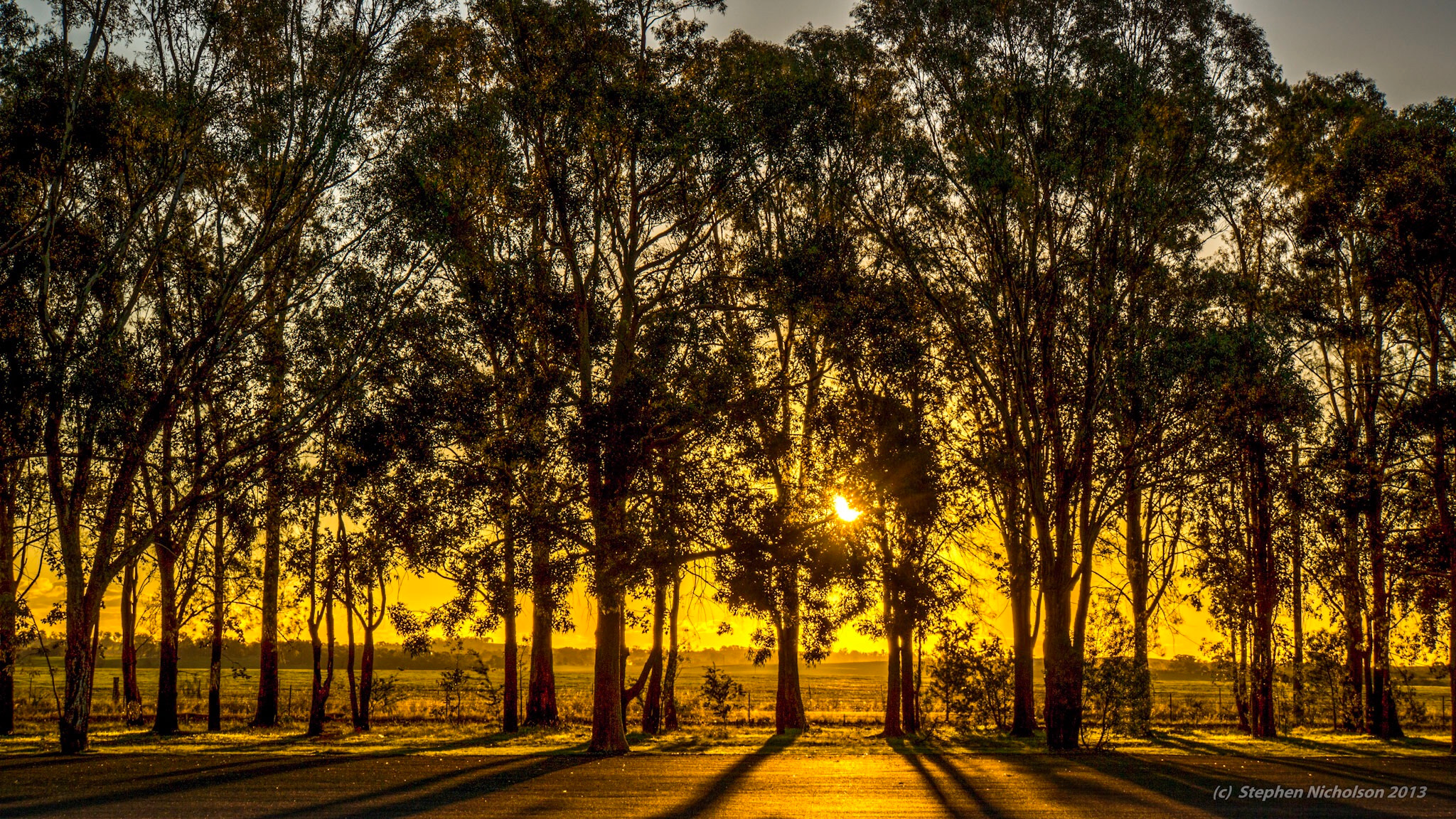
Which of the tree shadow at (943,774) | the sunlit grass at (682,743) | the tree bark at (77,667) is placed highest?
the tree bark at (77,667)

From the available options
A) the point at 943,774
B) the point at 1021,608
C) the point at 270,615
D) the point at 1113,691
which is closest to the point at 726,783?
the point at 943,774

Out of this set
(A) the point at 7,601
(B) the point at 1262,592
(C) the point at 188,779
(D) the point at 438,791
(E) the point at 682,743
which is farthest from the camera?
(B) the point at 1262,592

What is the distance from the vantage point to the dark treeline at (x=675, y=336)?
76.0ft

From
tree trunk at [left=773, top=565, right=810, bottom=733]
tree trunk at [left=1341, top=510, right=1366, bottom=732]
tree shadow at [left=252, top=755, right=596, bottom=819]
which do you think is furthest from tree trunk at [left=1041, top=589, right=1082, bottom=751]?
tree trunk at [left=1341, top=510, right=1366, bottom=732]

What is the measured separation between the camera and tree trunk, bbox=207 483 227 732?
3023 centimetres

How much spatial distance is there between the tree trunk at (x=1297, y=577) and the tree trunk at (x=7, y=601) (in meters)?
32.4

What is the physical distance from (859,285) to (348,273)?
460 inches

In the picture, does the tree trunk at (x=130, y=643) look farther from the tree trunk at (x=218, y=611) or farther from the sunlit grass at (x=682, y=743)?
the tree trunk at (x=218, y=611)

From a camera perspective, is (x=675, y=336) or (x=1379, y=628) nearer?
(x=675, y=336)

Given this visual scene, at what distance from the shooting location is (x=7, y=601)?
2723 cm

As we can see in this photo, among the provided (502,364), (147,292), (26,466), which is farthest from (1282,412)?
(26,466)

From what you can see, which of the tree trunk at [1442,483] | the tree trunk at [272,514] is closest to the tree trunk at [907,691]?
the tree trunk at [1442,483]

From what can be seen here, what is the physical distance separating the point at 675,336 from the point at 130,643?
20.2m

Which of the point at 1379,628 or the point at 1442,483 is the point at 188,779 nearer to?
the point at 1442,483
